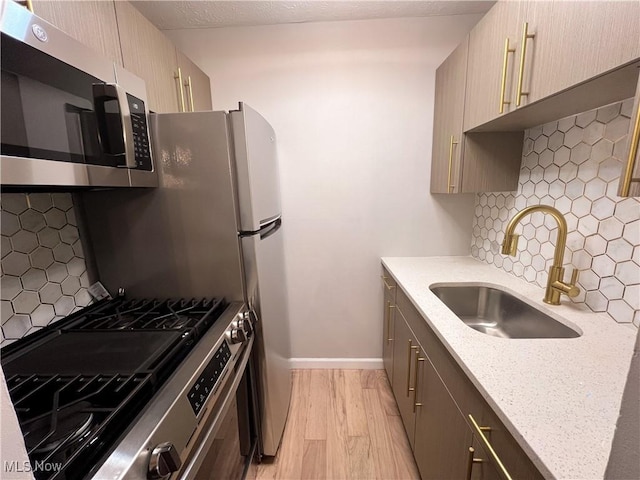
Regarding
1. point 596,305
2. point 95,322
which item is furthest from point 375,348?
point 95,322

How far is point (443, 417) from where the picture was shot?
3.12ft

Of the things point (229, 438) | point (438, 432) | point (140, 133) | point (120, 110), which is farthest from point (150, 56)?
point (438, 432)

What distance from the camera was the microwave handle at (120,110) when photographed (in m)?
0.76

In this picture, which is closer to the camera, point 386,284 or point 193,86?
point 193,86

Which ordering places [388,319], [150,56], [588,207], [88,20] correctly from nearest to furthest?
[88,20] < [588,207] < [150,56] < [388,319]

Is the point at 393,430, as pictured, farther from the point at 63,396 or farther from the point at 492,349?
the point at 63,396

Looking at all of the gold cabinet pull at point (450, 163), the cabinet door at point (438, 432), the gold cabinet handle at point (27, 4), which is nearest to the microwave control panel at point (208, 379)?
the cabinet door at point (438, 432)

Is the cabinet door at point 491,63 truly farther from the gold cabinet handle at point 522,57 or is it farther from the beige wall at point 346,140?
the beige wall at point 346,140

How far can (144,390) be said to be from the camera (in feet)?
1.97

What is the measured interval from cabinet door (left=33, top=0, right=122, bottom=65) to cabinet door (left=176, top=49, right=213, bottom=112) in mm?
440

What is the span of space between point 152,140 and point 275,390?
1.28 meters

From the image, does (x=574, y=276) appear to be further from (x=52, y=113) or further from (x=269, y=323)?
(x=52, y=113)

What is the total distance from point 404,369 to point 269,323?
777 mm

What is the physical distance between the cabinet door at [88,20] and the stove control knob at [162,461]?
3.41ft
